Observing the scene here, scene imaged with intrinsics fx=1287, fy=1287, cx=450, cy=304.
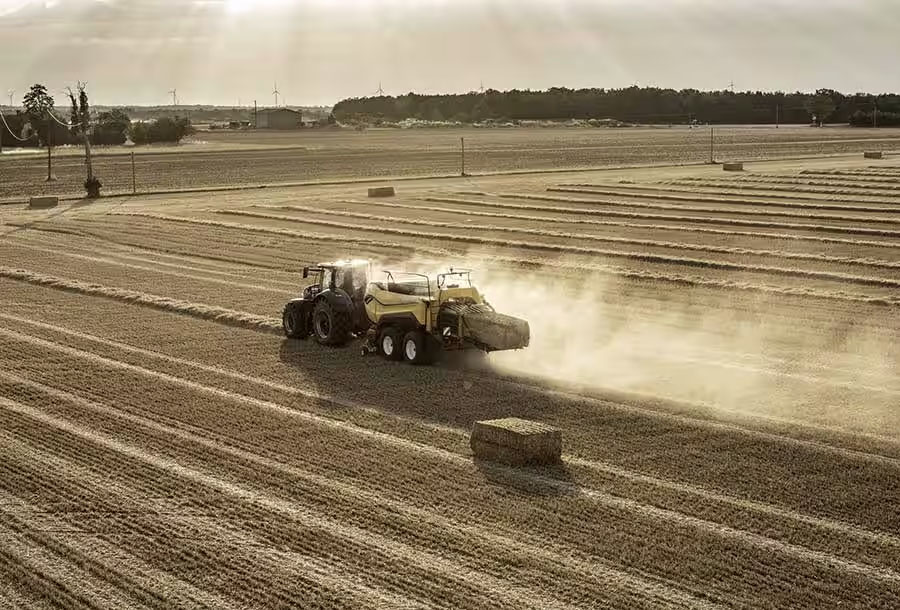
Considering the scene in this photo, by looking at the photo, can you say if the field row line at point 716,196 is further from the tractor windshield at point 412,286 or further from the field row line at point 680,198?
the tractor windshield at point 412,286

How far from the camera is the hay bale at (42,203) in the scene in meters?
60.8

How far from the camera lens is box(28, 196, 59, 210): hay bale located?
60.8 metres

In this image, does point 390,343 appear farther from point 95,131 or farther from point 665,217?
point 95,131

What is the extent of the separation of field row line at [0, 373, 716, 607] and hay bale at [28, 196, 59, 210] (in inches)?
1712

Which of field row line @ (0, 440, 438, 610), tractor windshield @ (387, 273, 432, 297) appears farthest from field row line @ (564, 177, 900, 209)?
field row line @ (0, 440, 438, 610)

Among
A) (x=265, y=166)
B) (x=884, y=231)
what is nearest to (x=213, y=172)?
(x=265, y=166)

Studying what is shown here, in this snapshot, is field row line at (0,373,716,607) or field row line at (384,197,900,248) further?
field row line at (384,197,900,248)

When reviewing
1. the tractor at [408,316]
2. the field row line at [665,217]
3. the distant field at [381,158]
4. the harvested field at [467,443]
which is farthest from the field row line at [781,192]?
the tractor at [408,316]

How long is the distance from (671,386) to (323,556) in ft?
31.6

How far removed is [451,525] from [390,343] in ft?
29.4

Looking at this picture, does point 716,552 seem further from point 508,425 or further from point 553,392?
point 553,392

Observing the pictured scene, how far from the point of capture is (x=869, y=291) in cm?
3303

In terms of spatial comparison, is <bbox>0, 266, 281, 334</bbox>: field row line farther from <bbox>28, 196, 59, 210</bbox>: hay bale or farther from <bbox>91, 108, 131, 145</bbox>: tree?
<bbox>91, 108, 131, 145</bbox>: tree

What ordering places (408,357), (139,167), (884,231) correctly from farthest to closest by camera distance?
(139,167), (884,231), (408,357)
